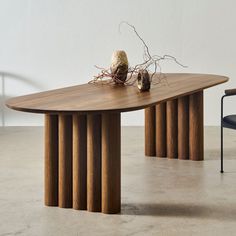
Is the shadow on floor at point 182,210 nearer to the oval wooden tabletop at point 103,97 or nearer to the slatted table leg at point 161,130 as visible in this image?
the oval wooden tabletop at point 103,97

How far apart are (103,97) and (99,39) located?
3.02 metres

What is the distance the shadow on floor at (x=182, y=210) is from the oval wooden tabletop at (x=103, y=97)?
2.14ft

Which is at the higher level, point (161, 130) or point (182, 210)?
point (161, 130)

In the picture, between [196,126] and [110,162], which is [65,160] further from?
[196,126]

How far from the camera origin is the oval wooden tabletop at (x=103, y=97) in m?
3.38

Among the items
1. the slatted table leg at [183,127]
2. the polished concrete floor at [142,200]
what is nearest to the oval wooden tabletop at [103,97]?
the slatted table leg at [183,127]

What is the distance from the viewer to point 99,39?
6723 millimetres

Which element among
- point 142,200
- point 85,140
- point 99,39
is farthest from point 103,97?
point 99,39

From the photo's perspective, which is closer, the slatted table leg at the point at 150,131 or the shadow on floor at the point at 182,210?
the shadow on floor at the point at 182,210

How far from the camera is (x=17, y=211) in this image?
3.69m

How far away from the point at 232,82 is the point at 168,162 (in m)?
2.00

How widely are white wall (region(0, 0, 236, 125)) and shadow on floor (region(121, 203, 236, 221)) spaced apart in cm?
303

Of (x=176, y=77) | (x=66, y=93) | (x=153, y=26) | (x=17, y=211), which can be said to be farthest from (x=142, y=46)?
(x=17, y=211)

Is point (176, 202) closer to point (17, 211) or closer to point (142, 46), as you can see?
point (17, 211)
